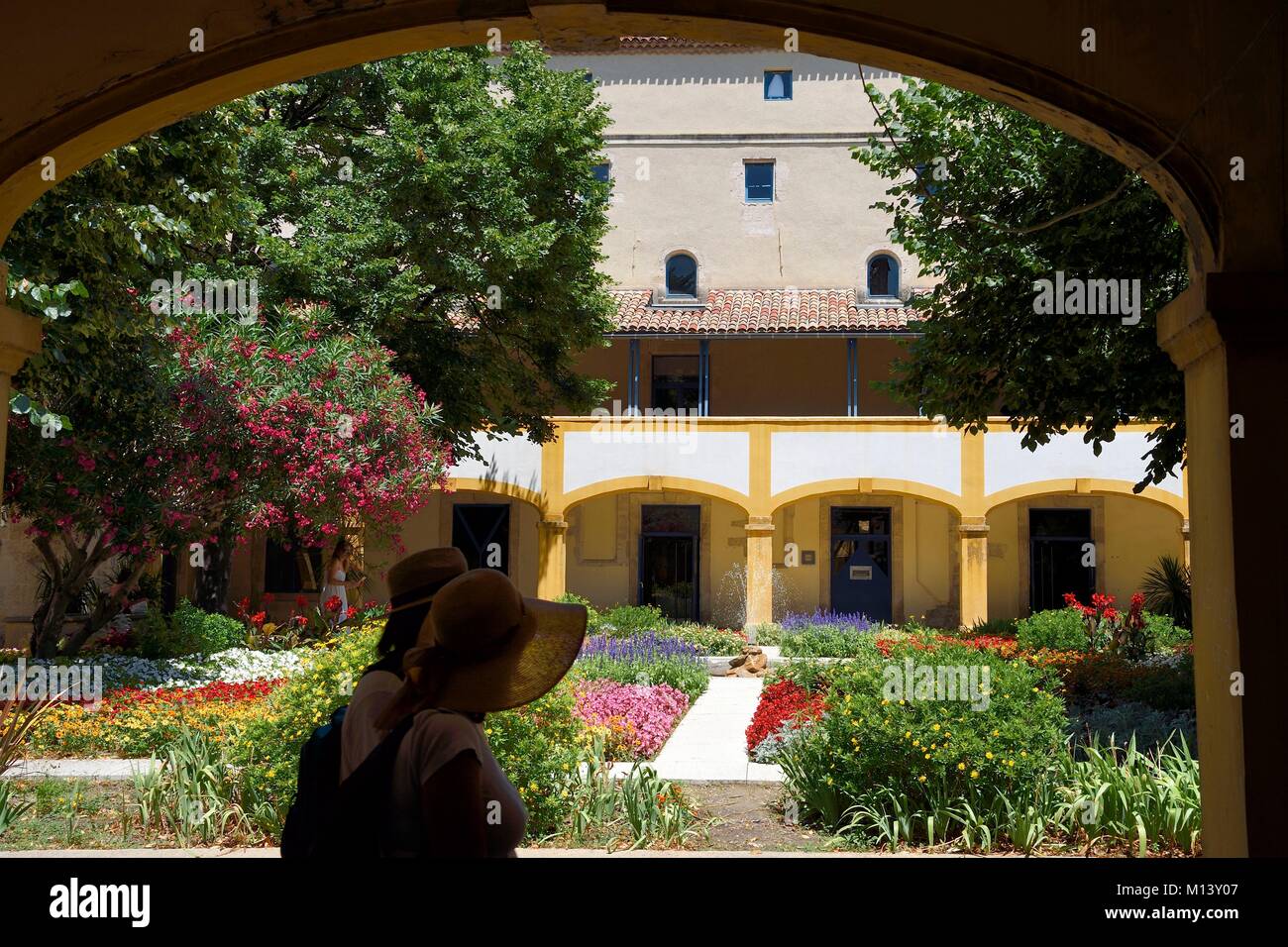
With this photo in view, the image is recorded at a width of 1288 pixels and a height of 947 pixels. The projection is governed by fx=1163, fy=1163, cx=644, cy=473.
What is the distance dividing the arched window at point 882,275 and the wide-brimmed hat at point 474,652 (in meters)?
23.3

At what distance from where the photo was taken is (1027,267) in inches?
341

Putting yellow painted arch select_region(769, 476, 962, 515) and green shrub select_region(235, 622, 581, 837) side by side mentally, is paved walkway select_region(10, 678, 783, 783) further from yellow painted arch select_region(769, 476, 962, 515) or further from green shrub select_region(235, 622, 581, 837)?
yellow painted arch select_region(769, 476, 962, 515)

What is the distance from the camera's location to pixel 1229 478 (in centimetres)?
351

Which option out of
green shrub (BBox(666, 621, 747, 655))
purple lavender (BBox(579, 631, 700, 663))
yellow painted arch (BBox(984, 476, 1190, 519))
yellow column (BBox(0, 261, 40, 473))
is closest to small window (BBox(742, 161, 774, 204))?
yellow painted arch (BBox(984, 476, 1190, 519))

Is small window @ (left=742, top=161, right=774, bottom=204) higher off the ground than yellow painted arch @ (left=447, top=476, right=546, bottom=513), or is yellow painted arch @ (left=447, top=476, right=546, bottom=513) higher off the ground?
small window @ (left=742, top=161, right=774, bottom=204)

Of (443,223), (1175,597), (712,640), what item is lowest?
(712,640)

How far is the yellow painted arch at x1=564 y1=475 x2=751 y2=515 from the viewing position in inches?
810

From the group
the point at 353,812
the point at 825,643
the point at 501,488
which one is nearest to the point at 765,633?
the point at 825,643

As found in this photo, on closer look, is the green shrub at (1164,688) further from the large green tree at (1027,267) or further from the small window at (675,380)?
the small window at (675,380)

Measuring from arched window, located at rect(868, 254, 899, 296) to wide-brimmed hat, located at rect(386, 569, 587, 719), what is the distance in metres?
23.3

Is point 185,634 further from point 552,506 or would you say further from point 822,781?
point 822,781

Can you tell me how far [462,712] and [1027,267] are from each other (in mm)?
7274

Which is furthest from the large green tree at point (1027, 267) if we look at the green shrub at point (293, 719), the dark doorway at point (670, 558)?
the dark doorway at point (670, 558)
